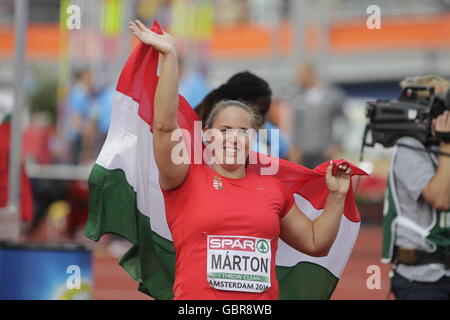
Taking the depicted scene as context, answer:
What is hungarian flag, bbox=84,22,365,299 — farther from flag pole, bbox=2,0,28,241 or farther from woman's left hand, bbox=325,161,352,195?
flag pole, bbox=2,0,28,241

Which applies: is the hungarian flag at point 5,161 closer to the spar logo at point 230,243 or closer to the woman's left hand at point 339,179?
the woman's left hand at point 339,179

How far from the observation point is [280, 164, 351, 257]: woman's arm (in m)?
4.50

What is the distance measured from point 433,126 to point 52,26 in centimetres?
2623

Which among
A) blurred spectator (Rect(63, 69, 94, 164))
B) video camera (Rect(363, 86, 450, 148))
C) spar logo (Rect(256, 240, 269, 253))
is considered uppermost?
video camera (Rect(363, 86, 450, 148))

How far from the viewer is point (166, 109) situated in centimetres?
402

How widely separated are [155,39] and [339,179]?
3.87 feet

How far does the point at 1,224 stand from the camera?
757 centimetres

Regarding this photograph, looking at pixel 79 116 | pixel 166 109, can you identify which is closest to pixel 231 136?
pixel 166 109

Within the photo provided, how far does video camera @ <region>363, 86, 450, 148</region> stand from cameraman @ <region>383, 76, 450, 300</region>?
59 millimetres

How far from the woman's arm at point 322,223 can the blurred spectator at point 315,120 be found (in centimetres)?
746

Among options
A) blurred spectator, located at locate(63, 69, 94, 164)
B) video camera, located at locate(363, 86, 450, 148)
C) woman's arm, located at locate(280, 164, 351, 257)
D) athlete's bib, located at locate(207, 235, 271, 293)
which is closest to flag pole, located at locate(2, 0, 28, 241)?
video camera, located at locate(363, 86, 450, 148)

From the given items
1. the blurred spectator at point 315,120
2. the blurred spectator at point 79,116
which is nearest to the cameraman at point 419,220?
the blurred spectator at point 315,120

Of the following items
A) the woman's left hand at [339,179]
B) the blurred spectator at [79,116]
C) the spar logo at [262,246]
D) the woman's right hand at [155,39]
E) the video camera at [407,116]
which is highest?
the woman's right hand at [155,39]

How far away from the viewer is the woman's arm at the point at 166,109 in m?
4.01
